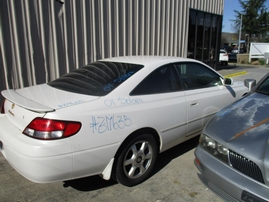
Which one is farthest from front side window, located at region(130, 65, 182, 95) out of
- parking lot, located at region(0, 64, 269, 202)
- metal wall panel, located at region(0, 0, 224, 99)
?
metal wall panel, located at region(0, 0, 224, 99)

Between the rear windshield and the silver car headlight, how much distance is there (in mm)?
1148

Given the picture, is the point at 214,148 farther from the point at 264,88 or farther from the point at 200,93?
the point at 264,88

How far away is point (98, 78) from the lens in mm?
2949

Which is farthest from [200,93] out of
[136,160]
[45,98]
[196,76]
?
[45,98]

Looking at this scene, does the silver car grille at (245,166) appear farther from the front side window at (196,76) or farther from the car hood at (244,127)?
the front side window at (196,76)

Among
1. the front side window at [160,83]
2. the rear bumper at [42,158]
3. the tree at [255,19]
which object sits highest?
the tree at [255,19]

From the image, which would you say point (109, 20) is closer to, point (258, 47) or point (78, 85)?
point (78, 85)

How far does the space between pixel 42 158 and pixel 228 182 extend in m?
1.68

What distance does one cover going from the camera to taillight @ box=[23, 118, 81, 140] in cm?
215

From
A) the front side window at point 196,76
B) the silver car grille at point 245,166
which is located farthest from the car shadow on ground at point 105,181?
the silver car grille at point 245,166

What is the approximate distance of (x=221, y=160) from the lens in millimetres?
2217

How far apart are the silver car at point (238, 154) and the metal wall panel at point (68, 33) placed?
→ 15.0ft

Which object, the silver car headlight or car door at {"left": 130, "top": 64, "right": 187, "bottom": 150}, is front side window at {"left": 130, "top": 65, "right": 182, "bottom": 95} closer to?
car door at {"left": 130, "top": 64, "right": 187, "bottom": 150}

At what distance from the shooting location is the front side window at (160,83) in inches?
113
